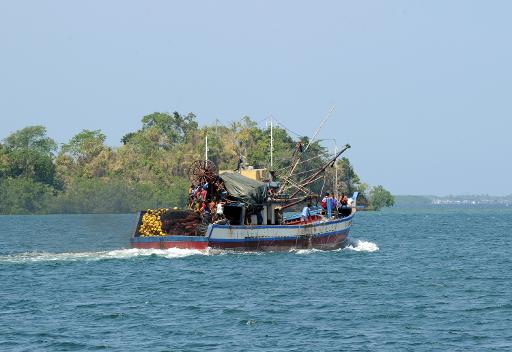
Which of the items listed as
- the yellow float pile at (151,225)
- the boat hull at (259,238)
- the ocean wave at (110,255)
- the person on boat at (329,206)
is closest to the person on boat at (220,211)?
the boat hull at (259,238)

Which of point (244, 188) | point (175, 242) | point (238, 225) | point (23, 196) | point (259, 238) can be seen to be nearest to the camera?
point (175, 242)

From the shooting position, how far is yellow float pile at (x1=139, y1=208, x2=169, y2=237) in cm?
5794

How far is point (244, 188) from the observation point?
60.7 metres

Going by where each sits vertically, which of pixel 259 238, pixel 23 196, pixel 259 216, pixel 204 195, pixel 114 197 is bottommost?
pixel 259 238

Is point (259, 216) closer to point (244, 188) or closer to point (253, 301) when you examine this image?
point (244, 188)

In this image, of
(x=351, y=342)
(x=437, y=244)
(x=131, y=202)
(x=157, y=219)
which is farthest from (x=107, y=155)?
(x=351, y=342)

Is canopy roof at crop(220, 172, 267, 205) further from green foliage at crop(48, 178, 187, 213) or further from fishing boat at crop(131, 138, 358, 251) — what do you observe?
green foliage at crop(48, 178, 187, 213)

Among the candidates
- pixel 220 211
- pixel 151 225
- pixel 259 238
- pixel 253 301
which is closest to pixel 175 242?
pixel 151 225

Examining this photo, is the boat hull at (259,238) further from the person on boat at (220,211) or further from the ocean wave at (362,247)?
the ocean wave at (362,247)

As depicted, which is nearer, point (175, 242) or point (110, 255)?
point (175, 242)

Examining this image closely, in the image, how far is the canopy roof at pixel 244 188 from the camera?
60.3 m

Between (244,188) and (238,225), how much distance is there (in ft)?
→ 7.70

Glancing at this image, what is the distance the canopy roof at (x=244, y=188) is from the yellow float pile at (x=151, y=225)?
14.7 ft

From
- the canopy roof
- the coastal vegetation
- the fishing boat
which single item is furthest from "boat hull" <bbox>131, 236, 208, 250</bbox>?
the coastal vegetation
